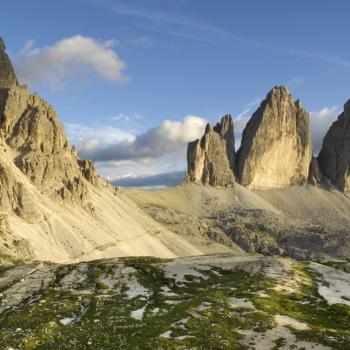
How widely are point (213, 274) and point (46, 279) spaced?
950 inches

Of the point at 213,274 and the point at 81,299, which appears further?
the point at 213,274

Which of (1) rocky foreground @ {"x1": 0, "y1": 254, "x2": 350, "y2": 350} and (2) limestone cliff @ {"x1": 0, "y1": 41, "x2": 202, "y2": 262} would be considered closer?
(1) rocky foreground @ {"x1": 0, "y1": 254, "x2": 350, "y2": 350}

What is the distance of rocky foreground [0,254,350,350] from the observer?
3666 cm

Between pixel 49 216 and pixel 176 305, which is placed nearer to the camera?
pixel 176 305

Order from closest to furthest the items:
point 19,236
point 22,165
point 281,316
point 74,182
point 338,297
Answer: point 281,316 < point 338,297 < point 19,236 < point 22,165 < point 74,182

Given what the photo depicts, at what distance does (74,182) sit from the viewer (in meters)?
195

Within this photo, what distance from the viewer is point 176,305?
50938mm

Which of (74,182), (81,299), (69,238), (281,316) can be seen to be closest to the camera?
(281,316)

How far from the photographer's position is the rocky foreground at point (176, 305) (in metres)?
36.7

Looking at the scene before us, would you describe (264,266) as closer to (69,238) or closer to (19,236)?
(19,236)

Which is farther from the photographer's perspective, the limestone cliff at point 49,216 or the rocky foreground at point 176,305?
the limestone cliff at point 49,216

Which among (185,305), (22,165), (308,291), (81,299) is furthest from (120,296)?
(22,165)

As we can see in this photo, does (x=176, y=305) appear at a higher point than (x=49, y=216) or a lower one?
lower

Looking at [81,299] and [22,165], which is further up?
[22,165]
